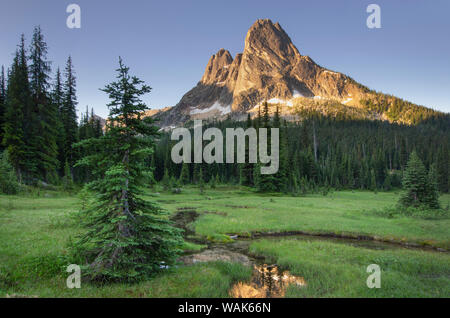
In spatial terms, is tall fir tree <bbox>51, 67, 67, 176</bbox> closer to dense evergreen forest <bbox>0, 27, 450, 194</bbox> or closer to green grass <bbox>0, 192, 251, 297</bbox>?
dense evergreen forest <bbox>0, 27, 450, 194</bbox>

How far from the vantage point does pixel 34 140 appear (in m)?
39.0

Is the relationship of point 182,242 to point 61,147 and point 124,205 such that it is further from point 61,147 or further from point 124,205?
point 61,147

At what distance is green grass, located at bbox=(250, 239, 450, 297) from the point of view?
8.69 meters

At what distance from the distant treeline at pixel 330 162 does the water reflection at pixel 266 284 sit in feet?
24.6

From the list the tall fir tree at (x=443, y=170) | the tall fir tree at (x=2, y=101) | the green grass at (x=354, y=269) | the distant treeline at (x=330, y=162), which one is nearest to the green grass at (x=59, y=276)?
the green grass at (x=354, y=269)

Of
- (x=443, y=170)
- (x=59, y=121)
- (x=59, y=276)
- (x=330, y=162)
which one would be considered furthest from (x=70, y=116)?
(x=443, y=170)

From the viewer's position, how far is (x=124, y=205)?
29.9 ft

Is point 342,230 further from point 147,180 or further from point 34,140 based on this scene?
point 34,140

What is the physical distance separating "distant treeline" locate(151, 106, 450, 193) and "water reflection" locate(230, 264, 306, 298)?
24.6 ft

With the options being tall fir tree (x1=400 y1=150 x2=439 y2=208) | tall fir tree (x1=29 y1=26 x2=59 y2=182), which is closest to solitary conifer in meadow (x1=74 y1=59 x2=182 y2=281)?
tall fir tree (x1=400 y1=150 x2=439 y2=208)

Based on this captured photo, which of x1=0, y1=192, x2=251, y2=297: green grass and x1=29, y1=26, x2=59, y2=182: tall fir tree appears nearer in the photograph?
x1=0, y1=192, x2=251, y2=297: green grass

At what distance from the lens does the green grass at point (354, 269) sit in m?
8.69

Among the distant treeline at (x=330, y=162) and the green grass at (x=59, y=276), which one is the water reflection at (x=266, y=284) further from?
the distant treeline at (x=330, y=162)
